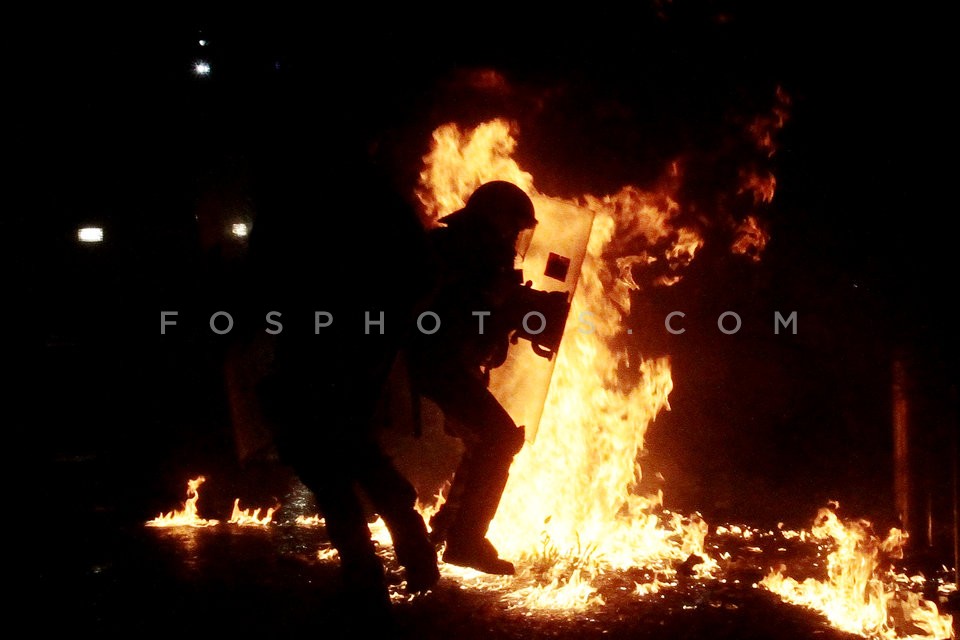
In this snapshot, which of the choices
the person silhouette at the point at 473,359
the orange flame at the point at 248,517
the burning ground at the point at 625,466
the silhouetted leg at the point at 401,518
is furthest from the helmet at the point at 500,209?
the orange flame at the point at 248,517

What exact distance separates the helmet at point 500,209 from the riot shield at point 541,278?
988 millimetres

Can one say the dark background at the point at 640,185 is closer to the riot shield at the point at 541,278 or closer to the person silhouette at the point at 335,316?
the riot shield at the point at 541,278

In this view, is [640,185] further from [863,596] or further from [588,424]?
[863,596]

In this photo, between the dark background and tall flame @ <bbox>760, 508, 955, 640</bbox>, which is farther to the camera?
the dark background

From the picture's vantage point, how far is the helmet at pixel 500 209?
4922mm

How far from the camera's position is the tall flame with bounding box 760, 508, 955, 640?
381cm

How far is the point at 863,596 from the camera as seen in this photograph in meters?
4.07

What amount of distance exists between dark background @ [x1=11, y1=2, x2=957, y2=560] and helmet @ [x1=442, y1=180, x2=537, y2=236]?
75.8 inches

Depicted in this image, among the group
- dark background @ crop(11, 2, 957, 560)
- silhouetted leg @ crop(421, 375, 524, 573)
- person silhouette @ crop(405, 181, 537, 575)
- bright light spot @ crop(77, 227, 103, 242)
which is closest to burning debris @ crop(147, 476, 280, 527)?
dark background @ crop(11, 2, 957, 560)

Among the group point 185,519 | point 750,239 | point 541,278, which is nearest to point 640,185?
point 750,239


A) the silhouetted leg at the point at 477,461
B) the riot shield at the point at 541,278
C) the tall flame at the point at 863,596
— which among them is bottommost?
the tall flame at the point at 863,596

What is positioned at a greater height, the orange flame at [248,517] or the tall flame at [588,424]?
the tall flame at [588,424]

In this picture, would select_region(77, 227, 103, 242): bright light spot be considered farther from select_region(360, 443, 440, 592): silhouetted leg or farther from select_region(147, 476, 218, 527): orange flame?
select_region(360, 443, 440, 592): silhouetted leg

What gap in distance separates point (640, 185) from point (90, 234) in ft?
21.1
